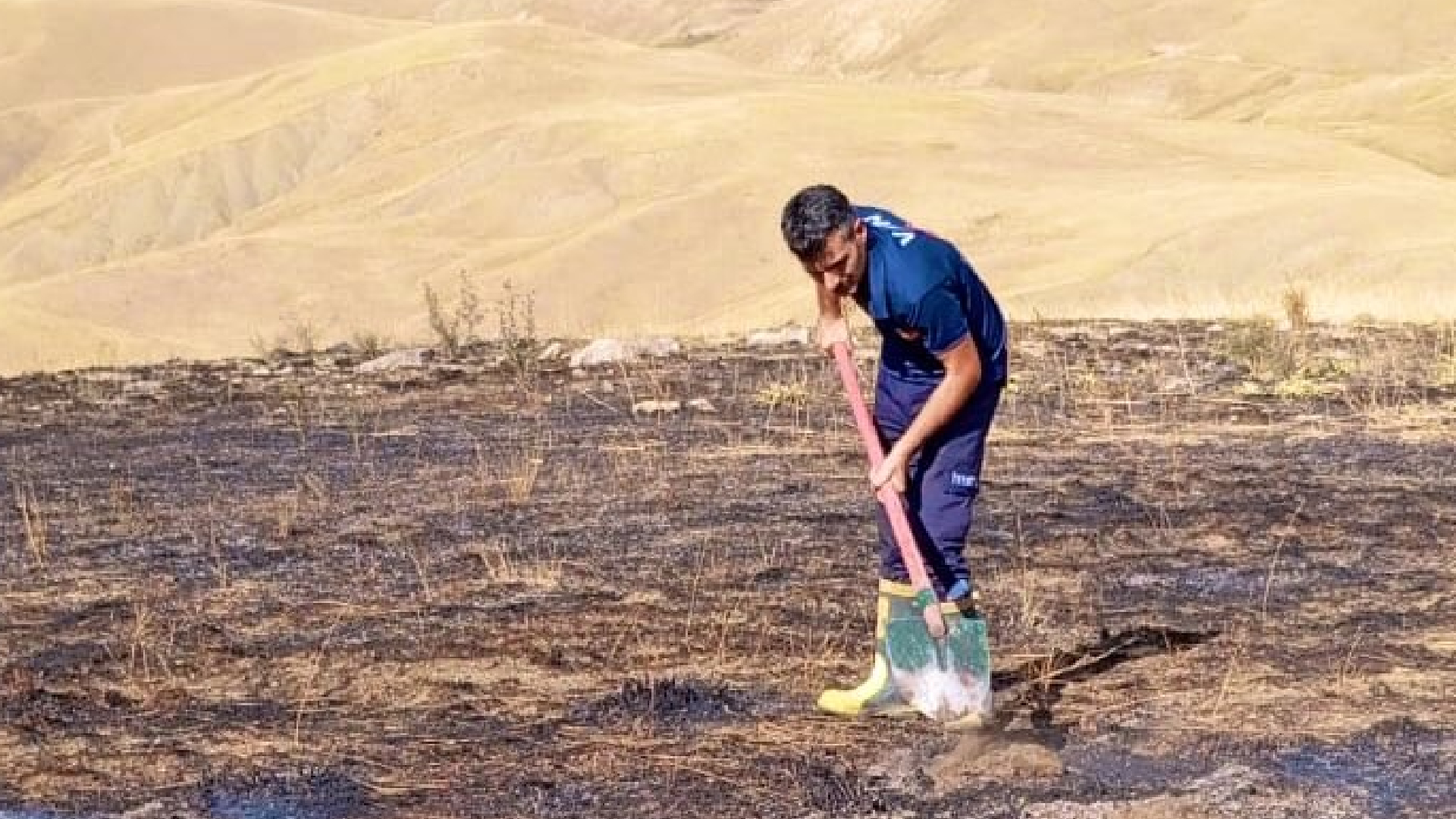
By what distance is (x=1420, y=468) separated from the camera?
11.9m

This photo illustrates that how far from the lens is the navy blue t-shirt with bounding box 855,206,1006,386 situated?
6168 mm

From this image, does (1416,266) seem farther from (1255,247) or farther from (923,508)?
(923,508)

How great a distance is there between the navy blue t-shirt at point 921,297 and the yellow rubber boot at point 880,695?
77cm

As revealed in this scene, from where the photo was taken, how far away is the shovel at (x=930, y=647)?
6.58 meters

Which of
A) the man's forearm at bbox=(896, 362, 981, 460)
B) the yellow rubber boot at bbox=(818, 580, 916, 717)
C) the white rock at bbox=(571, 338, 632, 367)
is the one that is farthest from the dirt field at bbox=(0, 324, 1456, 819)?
the white rock at bbox=(571, 338, 632, 367)

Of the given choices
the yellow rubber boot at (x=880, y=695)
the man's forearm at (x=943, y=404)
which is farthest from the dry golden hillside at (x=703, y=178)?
the man's forearm at (x=943, y=404)

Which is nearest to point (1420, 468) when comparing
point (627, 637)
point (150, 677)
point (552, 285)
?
point (627, 637)

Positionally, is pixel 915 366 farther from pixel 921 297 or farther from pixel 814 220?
pixel 814 220

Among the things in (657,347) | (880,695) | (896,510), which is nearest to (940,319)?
(896,510)

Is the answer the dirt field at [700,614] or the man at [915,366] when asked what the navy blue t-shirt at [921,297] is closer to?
the man at [915,366]

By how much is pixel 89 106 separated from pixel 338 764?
99937 mm

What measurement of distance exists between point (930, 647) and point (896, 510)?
521 mm

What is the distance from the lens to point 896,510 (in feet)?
21.4

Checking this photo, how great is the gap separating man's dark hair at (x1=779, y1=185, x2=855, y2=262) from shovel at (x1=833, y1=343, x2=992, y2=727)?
52cm
